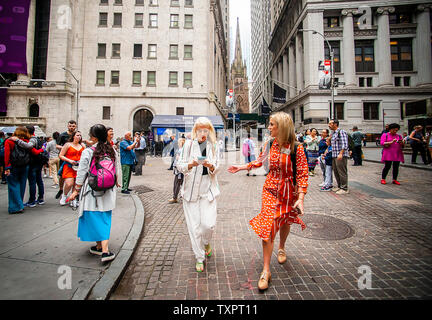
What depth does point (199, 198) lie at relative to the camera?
2988mm

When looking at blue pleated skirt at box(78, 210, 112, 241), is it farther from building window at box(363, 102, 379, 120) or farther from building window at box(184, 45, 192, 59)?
building window at box(363, 102, 379, 120)

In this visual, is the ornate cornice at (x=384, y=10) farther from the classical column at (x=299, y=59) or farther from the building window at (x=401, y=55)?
the classical column at (x=299, y=59)

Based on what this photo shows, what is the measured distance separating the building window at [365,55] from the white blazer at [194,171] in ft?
123

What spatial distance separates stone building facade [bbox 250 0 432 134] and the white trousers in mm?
30775

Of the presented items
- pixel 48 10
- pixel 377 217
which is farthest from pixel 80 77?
pixel 377 217

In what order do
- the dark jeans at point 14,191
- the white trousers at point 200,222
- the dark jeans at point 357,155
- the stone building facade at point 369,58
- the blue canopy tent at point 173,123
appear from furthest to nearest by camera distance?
the stone building facade at point 369,58, the blue canopy tent at point 173,123, the dark jeans at point 357,155, the dark jeans at point 14,191, the white trousers at point 200,222

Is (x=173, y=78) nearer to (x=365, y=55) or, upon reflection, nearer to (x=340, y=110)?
(x=340, y=110)

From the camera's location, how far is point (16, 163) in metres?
5.08

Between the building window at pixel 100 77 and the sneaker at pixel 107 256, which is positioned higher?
the building window at pixel 100 77

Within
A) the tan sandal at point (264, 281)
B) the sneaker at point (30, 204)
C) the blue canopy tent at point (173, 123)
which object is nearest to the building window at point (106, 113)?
the blue canopy tent at point (173, 123)

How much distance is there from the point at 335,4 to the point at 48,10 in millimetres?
40248

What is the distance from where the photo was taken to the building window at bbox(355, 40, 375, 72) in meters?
31.1

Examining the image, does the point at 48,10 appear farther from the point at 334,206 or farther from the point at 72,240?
the point at 334,206

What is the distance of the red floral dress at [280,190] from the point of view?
2.67m
